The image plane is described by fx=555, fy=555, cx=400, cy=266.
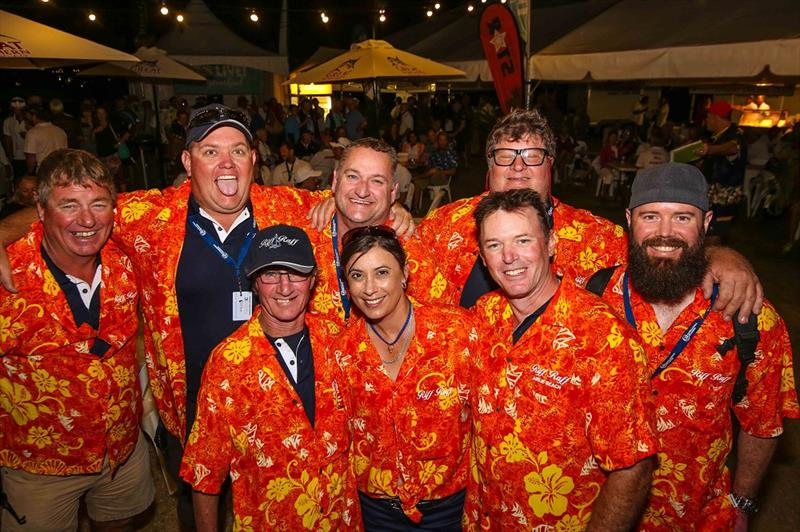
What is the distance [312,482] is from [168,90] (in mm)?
20742

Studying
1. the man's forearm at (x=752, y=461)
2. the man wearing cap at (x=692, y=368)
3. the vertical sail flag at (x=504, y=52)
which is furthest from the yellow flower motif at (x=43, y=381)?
the vertical sail flag at (x=504, y=52)

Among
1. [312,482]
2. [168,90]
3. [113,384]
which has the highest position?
[168,90]

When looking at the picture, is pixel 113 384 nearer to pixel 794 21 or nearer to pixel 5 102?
pixel 794 21

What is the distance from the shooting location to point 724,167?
28.0 ft

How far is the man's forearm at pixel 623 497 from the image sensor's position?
83.2 inches

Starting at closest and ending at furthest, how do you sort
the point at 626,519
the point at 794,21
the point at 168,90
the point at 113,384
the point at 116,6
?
the point at 626,519 → the point at 113,384 → the point at 794,21 → the point at 168,90 → the point at 116,6

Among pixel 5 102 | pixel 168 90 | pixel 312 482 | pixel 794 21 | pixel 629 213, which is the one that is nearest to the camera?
pixel 312 482

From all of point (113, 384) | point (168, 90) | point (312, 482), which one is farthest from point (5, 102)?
point (312, 482)

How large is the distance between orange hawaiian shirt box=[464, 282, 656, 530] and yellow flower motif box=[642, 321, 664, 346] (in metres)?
0.40

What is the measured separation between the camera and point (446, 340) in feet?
8.50

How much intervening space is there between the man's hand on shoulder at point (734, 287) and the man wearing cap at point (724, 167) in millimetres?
6532

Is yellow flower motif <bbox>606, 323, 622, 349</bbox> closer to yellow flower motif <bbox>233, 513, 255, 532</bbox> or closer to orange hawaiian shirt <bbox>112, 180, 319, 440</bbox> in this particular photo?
yellow flower motif <bbox>233, 513, 255, 532</bbox>

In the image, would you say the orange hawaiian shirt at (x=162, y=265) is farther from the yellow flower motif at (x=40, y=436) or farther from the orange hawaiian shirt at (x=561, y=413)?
the orange hawaiian shirt at (x=561, y=413)

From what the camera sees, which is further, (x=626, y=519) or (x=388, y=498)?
(x=388, y=498)
